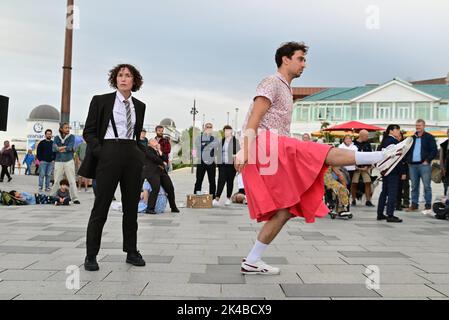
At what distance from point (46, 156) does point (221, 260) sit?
38.5ft

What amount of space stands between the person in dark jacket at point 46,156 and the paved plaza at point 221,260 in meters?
6.78

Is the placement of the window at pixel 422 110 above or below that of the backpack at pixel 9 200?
above

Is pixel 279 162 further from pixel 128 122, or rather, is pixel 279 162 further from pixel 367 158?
pixel 128 122

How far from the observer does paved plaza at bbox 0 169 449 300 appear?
3686 millimetres

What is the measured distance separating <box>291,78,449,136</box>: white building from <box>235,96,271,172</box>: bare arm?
64354 mm

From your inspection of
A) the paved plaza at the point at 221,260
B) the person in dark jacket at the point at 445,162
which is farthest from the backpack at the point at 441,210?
the person in dark jacket at the point at 445,162

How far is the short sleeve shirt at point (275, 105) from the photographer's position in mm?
4179

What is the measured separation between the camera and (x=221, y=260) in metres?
5.04

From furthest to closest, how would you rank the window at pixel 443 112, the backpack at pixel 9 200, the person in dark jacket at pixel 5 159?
the window at pixel 443 112, the person in dark jacket at pixel 5 159, the backpack at pixel 9 200

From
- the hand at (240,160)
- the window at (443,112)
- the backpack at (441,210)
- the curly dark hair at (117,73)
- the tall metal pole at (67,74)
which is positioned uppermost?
the window at (443,112)

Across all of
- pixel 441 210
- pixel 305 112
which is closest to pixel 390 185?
pixel 441 210

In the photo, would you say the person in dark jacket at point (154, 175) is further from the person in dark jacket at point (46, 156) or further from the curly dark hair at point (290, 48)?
the person in dark jacket at point (46, 156)
